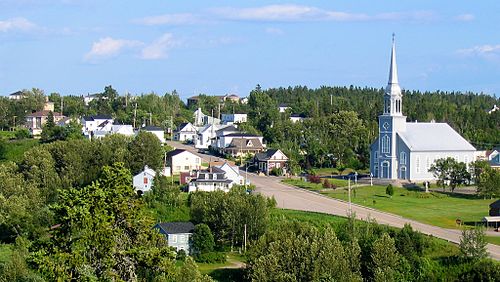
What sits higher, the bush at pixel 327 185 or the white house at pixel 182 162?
the white house at pixel 182 162

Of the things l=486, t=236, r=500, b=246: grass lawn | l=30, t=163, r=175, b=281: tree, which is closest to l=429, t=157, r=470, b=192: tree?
l=486, t=236, r=500, b=246: grass lawn

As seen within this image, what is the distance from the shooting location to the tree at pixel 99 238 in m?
14.3

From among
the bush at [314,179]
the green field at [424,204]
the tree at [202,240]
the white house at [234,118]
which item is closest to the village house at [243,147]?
the bush at [314,179]

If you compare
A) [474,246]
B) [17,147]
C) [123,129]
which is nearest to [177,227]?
[474,246]

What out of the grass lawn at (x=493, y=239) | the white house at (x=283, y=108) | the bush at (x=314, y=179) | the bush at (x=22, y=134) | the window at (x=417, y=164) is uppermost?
the white house at (x=283, y=108)

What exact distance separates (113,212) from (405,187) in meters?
39.2

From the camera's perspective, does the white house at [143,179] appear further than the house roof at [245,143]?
No

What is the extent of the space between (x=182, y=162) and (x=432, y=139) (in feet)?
55.7

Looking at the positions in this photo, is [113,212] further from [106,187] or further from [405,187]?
[405,187]

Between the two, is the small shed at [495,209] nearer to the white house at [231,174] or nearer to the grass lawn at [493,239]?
the grass lawn at [493,239]

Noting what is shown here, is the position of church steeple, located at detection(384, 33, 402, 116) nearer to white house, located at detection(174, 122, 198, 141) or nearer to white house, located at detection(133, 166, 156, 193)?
white house, located at detection(133, 166, 156, 193)

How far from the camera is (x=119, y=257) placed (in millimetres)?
14789

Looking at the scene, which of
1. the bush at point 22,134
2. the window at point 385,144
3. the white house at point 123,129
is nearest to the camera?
the window at point 385,144

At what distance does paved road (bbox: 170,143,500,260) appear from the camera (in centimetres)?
3656
